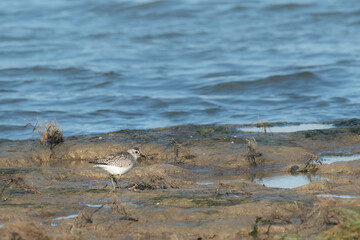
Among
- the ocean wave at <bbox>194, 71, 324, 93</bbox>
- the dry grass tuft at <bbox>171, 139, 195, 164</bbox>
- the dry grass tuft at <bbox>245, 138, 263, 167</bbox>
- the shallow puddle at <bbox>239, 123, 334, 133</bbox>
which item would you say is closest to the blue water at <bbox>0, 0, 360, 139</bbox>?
the ocean wave at <bbox>194, 71, 324, 93</bbox>

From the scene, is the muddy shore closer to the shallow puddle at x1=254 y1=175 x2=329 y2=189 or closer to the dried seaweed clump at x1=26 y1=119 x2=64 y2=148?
the shallow puddle at x1=254 y1=175 x2=329 y2=189

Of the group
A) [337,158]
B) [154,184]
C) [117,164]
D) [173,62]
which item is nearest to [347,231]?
[154,184]

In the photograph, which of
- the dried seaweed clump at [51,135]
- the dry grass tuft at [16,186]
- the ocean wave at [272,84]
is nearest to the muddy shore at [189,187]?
the dry grass tuft at [16,186]

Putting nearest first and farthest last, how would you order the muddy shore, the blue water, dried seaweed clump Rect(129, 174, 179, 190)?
the muddy shore
dried seaweed clump Rect(129, 174, 179, 190)
the blue water

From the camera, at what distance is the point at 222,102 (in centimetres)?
1711

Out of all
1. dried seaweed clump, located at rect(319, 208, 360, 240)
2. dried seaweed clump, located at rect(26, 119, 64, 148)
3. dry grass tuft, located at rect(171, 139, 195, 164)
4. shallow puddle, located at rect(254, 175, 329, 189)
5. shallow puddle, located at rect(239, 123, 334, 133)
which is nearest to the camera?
dried seaweed clump, located at rect(319, 208, 360, 240)

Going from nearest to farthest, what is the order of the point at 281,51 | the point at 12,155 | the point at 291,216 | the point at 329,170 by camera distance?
the point at 291,216
the point at 329,170
the point at 12,155
the point at 281,51

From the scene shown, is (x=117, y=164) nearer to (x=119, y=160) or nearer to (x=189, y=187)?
(x=119, y=160)

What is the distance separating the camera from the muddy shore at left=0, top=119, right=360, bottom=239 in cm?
662

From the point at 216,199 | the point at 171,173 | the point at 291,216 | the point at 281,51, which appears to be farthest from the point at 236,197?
the point at 281,51

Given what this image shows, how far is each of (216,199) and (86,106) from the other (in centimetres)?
993

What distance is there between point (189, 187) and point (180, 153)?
89.3 inches

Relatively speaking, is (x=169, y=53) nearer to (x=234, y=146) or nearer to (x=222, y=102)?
(x=222, y=102)

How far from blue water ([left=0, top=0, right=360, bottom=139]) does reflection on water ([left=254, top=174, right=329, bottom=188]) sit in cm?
506
